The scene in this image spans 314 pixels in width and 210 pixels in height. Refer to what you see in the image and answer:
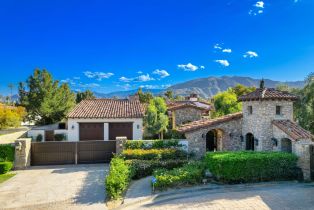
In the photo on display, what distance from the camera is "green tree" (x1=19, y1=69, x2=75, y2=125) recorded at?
38469mm

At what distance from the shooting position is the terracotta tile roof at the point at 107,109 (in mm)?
25631

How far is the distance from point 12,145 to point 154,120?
14378mm

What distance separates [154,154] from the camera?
1745cm

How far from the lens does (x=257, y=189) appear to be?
1310cm

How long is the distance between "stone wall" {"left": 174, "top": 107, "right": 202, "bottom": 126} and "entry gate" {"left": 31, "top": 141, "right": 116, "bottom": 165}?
1552 cm

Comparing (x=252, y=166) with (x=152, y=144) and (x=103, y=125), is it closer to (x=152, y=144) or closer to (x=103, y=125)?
(x=152, y=144)

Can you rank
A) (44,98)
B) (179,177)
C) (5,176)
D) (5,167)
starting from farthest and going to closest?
1. (44,98)
2. (5,167)
3. (5,176)
4. (179,177)

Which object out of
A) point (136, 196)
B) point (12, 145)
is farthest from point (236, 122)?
point (12, 145)

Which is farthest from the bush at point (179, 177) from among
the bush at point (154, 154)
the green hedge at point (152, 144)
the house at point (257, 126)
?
the house at point (257, 126)

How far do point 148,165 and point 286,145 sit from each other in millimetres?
8875

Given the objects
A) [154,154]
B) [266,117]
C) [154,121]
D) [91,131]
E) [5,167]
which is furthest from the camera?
[154,121]

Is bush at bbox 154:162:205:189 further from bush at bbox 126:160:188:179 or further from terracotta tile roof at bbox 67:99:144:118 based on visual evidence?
terracotta tile roof at bbox 67:99:144:118

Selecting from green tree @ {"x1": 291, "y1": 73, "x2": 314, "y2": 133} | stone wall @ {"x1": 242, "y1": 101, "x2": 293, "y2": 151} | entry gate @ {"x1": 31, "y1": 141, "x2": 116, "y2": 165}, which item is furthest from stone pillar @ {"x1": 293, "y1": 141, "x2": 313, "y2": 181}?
entry gate @ {"x1": 31, "y1": 141, "x2": 116, "y2": 165}

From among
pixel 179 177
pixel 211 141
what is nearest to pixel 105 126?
pixel 211 141
